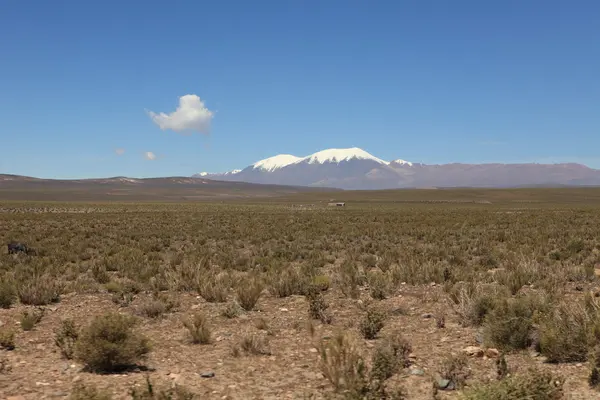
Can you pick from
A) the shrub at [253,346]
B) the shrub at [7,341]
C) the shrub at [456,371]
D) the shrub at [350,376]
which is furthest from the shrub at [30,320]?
the shrub at [456,371]

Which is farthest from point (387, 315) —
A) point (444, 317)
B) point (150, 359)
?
point (150, 359)

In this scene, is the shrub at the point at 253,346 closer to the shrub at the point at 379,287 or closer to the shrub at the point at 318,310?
the shrub at the point at 318,310

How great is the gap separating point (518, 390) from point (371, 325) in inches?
144

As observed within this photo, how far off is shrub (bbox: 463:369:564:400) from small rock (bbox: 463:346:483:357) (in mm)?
1849

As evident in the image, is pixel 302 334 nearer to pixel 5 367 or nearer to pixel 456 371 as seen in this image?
pixel 456 371

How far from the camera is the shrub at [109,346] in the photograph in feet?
22.3

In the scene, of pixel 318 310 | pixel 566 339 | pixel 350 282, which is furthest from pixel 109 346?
pixel 350 282

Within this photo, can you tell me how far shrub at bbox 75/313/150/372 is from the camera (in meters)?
6.79

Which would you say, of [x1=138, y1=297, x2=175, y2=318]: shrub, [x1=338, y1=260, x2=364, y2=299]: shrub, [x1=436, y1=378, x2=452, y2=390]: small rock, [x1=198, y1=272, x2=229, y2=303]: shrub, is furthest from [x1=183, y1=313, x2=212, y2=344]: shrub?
[x1=338, y1=260, x2=364, y2=299]: shrub

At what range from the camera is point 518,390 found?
4965mm

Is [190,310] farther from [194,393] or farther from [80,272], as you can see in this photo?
[80,272]

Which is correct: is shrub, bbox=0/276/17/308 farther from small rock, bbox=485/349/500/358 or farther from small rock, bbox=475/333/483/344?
small rock, bbox=485/349/500/358

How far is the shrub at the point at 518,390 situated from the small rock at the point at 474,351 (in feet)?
6.07

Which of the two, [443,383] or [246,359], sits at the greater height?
[443,383]
